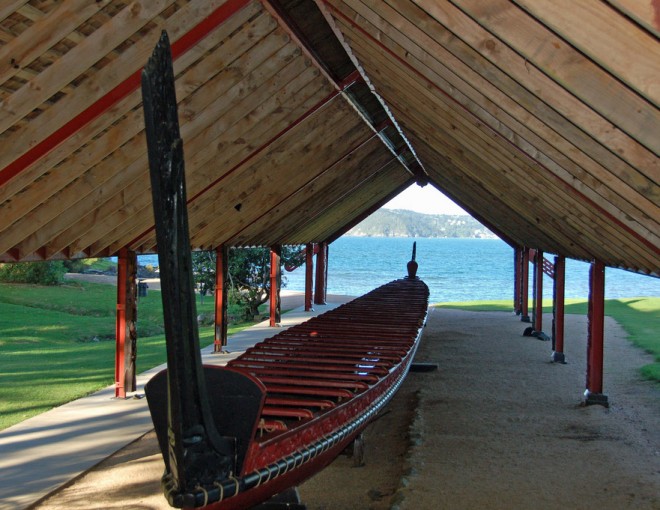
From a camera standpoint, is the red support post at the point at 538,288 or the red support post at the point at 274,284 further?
the red support post at the point at 274,284

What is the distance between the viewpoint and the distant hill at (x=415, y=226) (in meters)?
172

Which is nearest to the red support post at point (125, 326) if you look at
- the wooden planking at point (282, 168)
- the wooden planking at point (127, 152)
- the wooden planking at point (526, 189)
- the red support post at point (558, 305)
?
the wooden planking at point (282, 168)

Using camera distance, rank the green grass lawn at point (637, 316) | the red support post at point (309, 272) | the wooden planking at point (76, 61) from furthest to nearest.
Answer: the red support post at point (309, 272), the green grass lawn at point (637, 316), the wooden planking at point (76, 61)

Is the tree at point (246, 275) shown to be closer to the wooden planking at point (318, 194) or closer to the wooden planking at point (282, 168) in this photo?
the wooden planking at point (318, 194)

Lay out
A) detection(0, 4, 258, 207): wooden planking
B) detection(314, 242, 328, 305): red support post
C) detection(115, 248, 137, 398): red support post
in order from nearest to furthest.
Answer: detection(0, 4, 258, 207): wooden planking → detection(115, 248, 137, 398): red support post → detection(314, 242, 328, 305): red support post

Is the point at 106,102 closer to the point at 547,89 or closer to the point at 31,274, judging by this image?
the point at 547,89

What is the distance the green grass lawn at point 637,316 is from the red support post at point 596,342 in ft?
7.79

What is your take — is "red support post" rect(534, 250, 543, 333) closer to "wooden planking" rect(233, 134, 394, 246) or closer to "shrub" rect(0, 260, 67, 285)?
"wooden planking" rect(233, 134, 394, 246)

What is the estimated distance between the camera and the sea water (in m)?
61.1

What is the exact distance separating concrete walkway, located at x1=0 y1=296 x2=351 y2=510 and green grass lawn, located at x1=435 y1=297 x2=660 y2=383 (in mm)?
7812

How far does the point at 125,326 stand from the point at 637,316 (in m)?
17.5

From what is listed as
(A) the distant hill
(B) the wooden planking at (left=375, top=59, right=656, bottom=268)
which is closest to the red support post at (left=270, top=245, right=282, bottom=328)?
(B) the wooden planking at (left=375, top=59, right=656, bottom=268)

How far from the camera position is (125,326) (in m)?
9.12

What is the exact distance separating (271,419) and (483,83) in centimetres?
250
